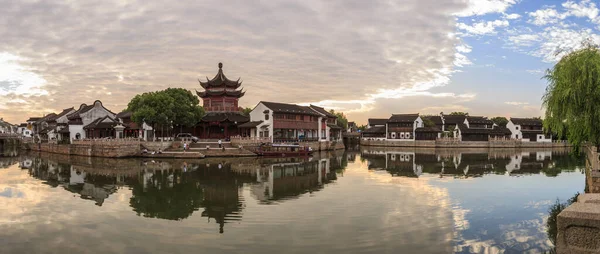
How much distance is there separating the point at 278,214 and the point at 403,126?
242ft

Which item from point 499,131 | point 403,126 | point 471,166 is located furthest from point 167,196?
point 499,131

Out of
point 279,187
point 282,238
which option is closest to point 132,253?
point 282,238

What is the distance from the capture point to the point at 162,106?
50.4 meters

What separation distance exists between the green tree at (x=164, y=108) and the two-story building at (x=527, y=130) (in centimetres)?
7513

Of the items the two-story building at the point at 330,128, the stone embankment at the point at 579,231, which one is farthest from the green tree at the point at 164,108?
the stone embankment at the point at 579,231

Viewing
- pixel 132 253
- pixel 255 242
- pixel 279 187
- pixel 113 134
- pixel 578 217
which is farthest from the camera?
pixel 113 134

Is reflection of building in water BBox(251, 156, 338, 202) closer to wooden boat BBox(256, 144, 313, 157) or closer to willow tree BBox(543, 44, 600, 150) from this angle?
wooden boat BBox(256, 144, 313, 157)

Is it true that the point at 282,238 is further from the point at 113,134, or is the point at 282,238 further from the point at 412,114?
the point at 412,114

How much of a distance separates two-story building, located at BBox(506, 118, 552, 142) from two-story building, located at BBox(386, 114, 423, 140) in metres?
24.2

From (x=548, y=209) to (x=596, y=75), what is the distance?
7023 millimetres

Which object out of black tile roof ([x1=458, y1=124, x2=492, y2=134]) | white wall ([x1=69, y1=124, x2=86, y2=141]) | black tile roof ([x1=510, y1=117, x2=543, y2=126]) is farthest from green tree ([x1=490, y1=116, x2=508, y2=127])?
white wall ([x1=69, y1=124, x2=86, y2=141])

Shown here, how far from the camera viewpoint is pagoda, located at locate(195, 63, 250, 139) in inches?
2441

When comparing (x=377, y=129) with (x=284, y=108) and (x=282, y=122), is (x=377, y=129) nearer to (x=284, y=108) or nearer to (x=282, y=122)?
(x=284, y=108)

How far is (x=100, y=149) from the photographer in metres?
50.7
